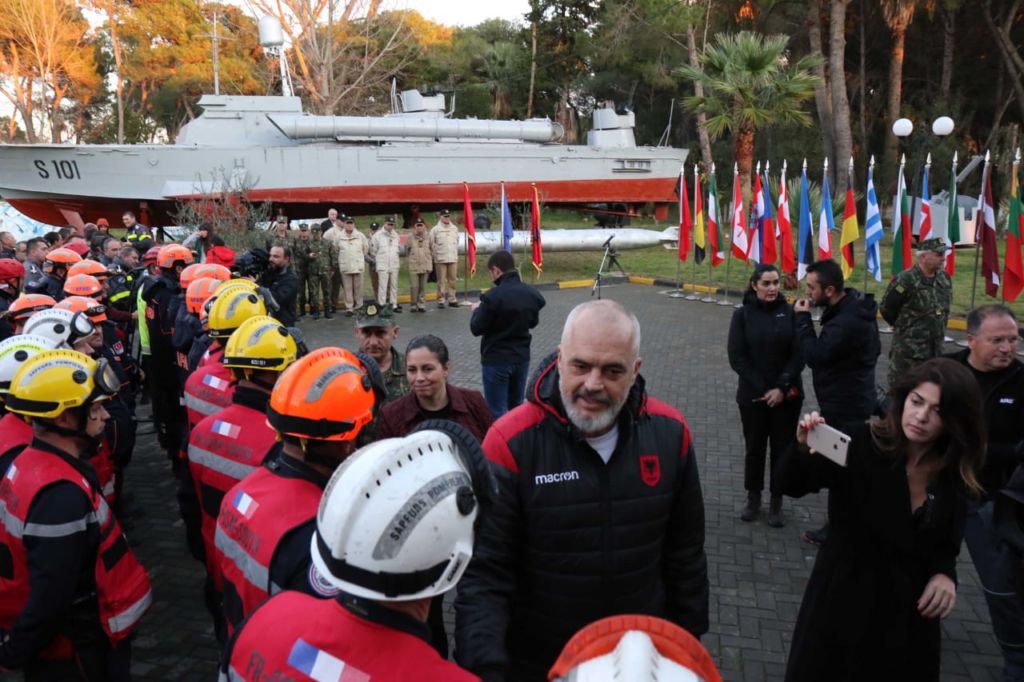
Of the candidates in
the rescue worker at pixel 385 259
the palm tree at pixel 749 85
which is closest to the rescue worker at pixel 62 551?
the rescue worker at pixel 385 259

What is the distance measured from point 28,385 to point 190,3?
40.0m

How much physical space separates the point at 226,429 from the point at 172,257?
175 inches

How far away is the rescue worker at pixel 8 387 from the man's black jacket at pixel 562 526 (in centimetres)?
201

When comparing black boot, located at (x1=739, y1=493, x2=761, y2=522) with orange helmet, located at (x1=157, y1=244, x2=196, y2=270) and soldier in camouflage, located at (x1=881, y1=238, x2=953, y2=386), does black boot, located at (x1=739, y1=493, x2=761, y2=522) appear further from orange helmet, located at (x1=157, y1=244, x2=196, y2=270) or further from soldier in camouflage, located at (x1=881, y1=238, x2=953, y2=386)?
orange helmet, located at (x1=157, y1=244, x2=196, y2=270)

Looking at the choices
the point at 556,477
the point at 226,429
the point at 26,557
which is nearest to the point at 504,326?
the point at 226,429

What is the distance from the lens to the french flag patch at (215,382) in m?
4.04

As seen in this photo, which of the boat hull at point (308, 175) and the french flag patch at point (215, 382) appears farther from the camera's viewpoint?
the boat hull at point (308, 175)

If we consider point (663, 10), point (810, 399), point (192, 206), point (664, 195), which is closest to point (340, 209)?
point (192, 206)

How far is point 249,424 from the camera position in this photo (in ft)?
10.2

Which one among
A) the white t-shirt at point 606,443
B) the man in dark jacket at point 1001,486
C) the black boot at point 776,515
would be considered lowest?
the black boot at point 776,515

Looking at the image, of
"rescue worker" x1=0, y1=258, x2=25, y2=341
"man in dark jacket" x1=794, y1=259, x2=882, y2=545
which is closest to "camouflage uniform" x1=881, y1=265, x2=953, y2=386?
"man in dark jacket" x1=794, y1=259, x2=882, y2=545

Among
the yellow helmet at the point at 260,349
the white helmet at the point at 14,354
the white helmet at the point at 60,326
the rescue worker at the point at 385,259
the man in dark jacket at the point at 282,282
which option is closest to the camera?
the yellow helmet at the point at 260,349

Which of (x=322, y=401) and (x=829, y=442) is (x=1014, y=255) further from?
(x=322, y=401)

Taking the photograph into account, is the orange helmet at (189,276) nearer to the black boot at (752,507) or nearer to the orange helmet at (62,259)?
the orange helmet at (62,259)
